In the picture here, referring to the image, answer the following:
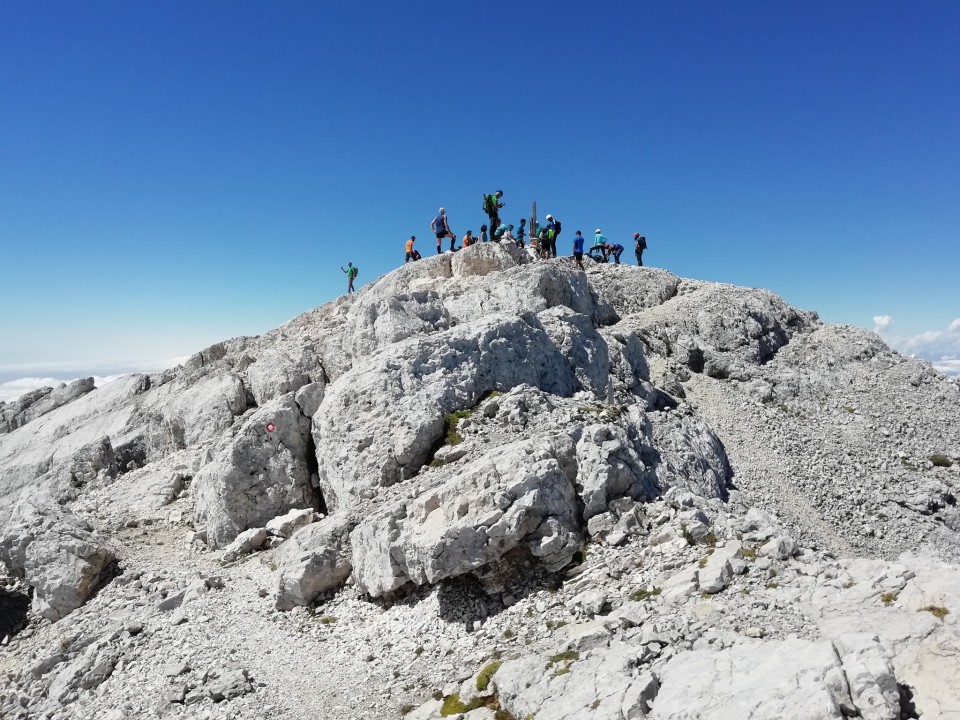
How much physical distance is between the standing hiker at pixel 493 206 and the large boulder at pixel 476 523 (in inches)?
1047

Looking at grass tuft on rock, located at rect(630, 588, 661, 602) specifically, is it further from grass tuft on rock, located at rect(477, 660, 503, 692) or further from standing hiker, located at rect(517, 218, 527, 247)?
standing hiker, located at rect(517, 218, 527, 247)

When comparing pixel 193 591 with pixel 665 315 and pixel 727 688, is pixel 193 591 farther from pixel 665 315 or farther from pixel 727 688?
pixel 665 315

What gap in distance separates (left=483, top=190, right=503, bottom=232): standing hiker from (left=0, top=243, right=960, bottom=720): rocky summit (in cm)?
235

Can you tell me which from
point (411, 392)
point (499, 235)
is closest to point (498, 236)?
point (499, 235)

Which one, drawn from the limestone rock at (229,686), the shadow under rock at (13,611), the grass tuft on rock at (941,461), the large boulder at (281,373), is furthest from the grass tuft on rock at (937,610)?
→ the shadow under rock at (13,611)

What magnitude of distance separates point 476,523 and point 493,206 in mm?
30179

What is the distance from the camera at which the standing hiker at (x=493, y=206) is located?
1644 inches

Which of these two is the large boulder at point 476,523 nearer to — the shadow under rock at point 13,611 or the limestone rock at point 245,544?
the limestone rock at point 245,544

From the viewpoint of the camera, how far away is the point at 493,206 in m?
42.1

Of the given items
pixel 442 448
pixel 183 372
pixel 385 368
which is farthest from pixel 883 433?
pixel 183 372

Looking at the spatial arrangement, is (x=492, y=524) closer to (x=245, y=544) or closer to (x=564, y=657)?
(x=564, y=657)

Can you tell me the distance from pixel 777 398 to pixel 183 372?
43.9 metres

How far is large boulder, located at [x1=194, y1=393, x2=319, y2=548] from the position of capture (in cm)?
2636

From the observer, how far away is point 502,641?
51.8 feet
